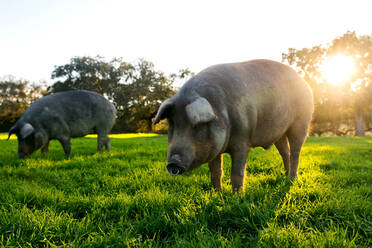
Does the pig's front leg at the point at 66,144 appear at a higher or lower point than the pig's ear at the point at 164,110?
lower

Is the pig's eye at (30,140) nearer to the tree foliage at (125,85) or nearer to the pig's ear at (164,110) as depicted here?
the pig's ear at (164,110)

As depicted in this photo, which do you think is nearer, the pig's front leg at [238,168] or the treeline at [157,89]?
the pig's front leg at [238,168]

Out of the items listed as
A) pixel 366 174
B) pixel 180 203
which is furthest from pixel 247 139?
pixel 366 174

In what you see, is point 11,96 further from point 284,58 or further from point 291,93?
point 291,93

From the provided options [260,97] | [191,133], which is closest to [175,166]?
[191,133]

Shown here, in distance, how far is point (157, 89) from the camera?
34.4m

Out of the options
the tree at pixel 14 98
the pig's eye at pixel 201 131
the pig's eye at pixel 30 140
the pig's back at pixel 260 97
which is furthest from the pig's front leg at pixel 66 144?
the tree at pixel 14 98

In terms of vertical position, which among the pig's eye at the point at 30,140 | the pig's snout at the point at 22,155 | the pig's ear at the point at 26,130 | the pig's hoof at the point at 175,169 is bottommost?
the pig's snout at the point at 22,155

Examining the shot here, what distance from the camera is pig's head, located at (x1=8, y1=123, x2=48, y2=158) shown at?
20.0ft

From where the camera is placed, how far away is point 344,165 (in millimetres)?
5254

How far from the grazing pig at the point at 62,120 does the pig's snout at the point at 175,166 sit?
5.07 metres

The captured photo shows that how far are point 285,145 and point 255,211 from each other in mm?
2357

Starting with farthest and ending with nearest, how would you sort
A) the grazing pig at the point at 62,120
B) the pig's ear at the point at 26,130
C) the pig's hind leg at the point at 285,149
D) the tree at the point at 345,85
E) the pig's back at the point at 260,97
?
1. the tree at the point at 345,85
2. the grazing pig at the point at 62,120
3. the pig's ear at the point at 26,130
4. the pig's hind leg at the point at 285,149
5. the pig's back at the point at 260,97

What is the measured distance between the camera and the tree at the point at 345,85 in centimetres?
2491
